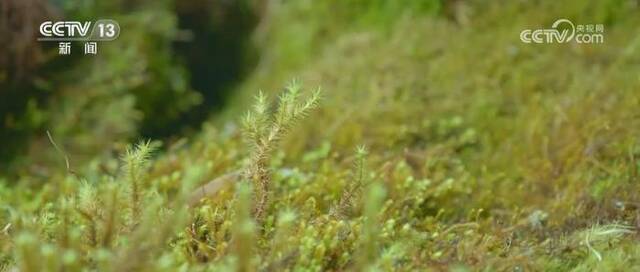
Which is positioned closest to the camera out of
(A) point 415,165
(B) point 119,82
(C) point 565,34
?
(A) point 415,165

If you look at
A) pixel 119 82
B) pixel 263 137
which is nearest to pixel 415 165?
pixel 263 137

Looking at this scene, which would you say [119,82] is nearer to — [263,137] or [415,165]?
[415,165]

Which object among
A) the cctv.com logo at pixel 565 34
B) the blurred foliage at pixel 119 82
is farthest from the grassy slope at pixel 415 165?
the blurred foliage at pixel 119 82

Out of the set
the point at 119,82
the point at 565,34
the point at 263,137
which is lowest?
the point at 263,137

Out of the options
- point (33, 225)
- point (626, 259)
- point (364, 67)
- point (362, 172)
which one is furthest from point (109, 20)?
point (626, 259)

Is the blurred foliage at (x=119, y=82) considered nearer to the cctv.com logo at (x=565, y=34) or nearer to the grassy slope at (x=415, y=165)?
the grassy slope at (x=415, y=165)

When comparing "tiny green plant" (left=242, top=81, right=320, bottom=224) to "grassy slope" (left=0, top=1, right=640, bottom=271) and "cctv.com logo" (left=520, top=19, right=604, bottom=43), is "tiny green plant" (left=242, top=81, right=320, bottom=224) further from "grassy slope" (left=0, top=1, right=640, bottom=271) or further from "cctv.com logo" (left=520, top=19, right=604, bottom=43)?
"cctv.com logo" (left=520, top=19, right=604, bottom=43)
